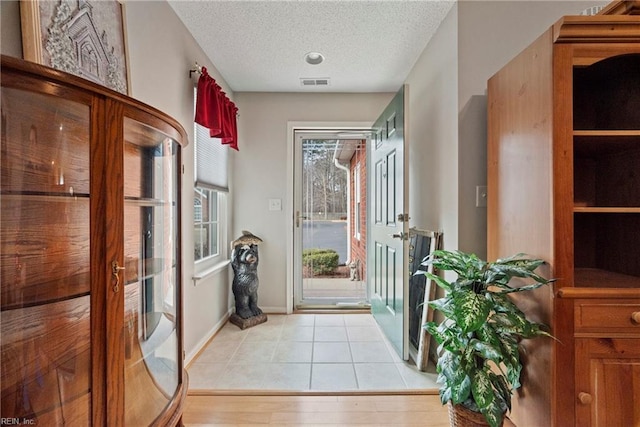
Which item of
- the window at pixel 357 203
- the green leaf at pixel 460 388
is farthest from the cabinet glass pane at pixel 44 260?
the window at pixel 357 203

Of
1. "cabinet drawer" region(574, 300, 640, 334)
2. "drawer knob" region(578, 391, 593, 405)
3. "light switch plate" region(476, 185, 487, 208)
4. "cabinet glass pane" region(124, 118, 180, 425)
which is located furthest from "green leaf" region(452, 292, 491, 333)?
"cabinet glass pane" region(124, 118, 180, 425)

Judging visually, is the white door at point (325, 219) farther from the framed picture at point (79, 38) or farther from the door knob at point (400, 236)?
the framed picture at point (79, 38)

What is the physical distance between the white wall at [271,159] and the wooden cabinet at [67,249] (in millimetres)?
2237

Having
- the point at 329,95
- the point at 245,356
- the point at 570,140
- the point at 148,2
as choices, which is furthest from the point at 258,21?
the point at 245,356

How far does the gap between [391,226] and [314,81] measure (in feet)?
5.31

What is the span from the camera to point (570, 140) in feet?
3.96

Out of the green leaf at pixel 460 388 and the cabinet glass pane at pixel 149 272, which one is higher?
the cabinet glass pane at pixel 149 272

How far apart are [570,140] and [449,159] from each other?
2.56 feet

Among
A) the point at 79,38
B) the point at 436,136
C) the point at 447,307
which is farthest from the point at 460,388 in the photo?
the point at 79,38

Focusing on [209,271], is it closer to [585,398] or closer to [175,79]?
[175,79]

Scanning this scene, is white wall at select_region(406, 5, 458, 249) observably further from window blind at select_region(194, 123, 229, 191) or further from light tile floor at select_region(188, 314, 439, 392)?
window blind at select_region(194, 123, 229, 191)

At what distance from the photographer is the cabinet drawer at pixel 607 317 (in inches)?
47.7

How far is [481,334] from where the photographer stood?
1.28 metres

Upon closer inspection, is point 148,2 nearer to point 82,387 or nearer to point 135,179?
point 135,179
